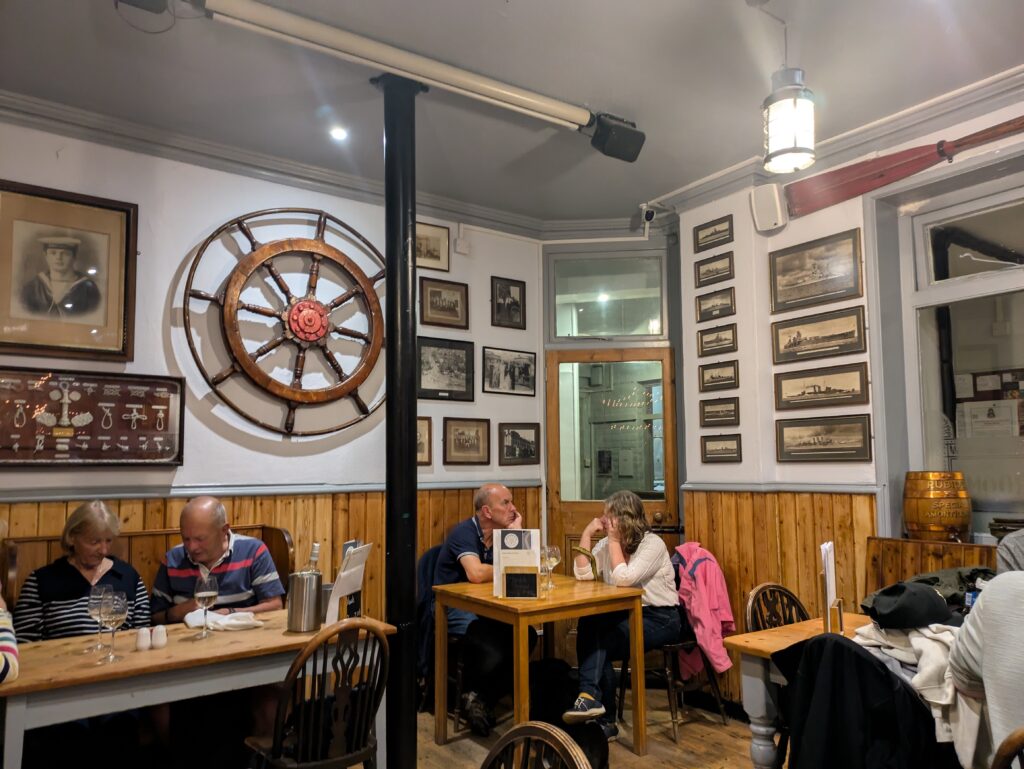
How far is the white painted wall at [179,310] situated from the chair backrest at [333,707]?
5.77 ft

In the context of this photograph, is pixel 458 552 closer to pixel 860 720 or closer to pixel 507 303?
pixel 507 303

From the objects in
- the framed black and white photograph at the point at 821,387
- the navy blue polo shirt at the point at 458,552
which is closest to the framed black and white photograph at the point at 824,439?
the framed black and white photograph at the point at 821,387

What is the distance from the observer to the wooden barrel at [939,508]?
3.52 m

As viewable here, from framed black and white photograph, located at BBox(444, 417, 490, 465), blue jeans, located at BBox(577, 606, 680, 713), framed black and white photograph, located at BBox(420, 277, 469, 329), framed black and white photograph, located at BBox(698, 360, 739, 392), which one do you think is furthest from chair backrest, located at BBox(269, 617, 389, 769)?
framed black and white photograph, located at BBox(698, 360, 739, 392)

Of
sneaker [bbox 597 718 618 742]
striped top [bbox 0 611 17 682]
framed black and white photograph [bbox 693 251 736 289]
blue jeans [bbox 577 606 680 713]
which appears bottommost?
sneaker [bbox 597 718 618 742]

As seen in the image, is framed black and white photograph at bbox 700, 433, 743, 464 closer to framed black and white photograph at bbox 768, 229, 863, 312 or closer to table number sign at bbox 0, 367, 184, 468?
framed black and white photograph at bbox 768, 229, 863, 312

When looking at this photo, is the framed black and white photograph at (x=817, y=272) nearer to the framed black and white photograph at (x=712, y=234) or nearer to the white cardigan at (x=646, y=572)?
the framed black and white photograph at (x=712, y=234)

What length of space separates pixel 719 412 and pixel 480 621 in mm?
1846

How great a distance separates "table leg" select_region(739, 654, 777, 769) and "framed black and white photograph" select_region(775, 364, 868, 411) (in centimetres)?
186

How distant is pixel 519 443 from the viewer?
16.8 feet

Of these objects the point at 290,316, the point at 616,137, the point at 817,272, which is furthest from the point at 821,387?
the point at 290,316

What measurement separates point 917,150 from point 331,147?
2.97 m

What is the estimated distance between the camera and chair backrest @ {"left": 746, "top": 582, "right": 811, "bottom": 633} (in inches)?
121

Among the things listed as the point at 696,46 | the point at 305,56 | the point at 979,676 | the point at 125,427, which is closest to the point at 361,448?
the point at 125,427
